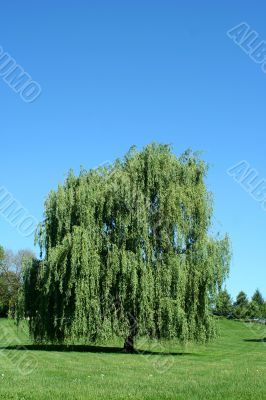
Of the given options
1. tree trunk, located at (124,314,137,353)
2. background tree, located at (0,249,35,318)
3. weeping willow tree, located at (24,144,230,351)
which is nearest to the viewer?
weeping willow tree, located at (24,144,230,351)

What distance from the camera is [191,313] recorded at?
24422 mm

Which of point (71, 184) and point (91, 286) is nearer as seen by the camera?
point (91, 286)

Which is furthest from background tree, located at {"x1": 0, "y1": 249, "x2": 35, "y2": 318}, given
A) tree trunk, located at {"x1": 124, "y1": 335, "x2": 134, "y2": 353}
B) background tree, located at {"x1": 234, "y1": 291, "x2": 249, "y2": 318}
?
tree trunk, located at {"x1": 124, "y1": 335, "x2": 134, "y2": 353}

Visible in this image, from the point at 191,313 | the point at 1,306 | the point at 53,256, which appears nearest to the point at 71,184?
the point at 53,256

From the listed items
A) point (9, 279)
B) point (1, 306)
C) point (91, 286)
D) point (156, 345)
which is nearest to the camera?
point (91, 286)

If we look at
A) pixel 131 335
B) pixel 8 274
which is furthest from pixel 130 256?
pixel 8 274

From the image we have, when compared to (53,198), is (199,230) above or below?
below

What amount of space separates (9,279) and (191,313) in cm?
5815

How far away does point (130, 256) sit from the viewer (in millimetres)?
24516

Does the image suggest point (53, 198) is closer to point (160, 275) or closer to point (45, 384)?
point (160, 275)

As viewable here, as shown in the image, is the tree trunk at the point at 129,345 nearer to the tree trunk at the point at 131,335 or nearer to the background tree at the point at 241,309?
the tree trunk at the point at 131,335

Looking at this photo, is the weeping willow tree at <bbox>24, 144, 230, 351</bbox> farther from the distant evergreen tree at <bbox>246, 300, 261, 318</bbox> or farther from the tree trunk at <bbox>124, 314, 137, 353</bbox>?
the distant evergreen tree at <bbox>246, 300, 261, 318</bbox>

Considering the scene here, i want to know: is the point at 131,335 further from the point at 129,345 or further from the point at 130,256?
the point at 130,256

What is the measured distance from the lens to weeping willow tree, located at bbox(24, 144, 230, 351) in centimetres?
2400
